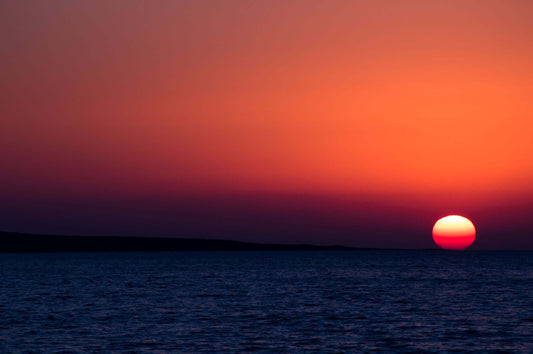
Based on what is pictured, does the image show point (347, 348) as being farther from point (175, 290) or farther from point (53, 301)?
point (175, 290)

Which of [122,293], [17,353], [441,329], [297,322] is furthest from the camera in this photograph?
[122,293]

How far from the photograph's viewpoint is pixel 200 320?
5219 cm

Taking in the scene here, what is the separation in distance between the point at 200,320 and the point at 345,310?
14.8 meters

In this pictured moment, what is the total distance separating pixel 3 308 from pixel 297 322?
29512mm

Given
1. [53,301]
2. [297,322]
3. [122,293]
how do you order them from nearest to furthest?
1. [297,322]
2. [53,301]
3. [122,293]

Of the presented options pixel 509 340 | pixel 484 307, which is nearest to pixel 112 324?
pixel 509 340

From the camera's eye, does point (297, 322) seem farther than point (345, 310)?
No

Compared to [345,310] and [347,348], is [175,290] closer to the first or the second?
[345,310]

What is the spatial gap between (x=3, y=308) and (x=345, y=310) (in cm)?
3216

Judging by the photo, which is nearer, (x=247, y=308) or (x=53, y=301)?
(x=247, y=308)

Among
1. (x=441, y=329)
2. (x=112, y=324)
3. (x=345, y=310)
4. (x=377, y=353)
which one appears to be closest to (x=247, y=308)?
(x=345, y=310)

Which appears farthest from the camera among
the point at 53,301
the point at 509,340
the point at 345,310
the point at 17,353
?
the point at 53,301

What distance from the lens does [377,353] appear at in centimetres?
3762

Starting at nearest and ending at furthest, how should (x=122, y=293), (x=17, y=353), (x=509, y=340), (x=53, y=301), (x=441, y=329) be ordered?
(x=17, y=353), (x=509, y=340), (x=441, y=329), (x=53, y=301), (x=122, y=293)
